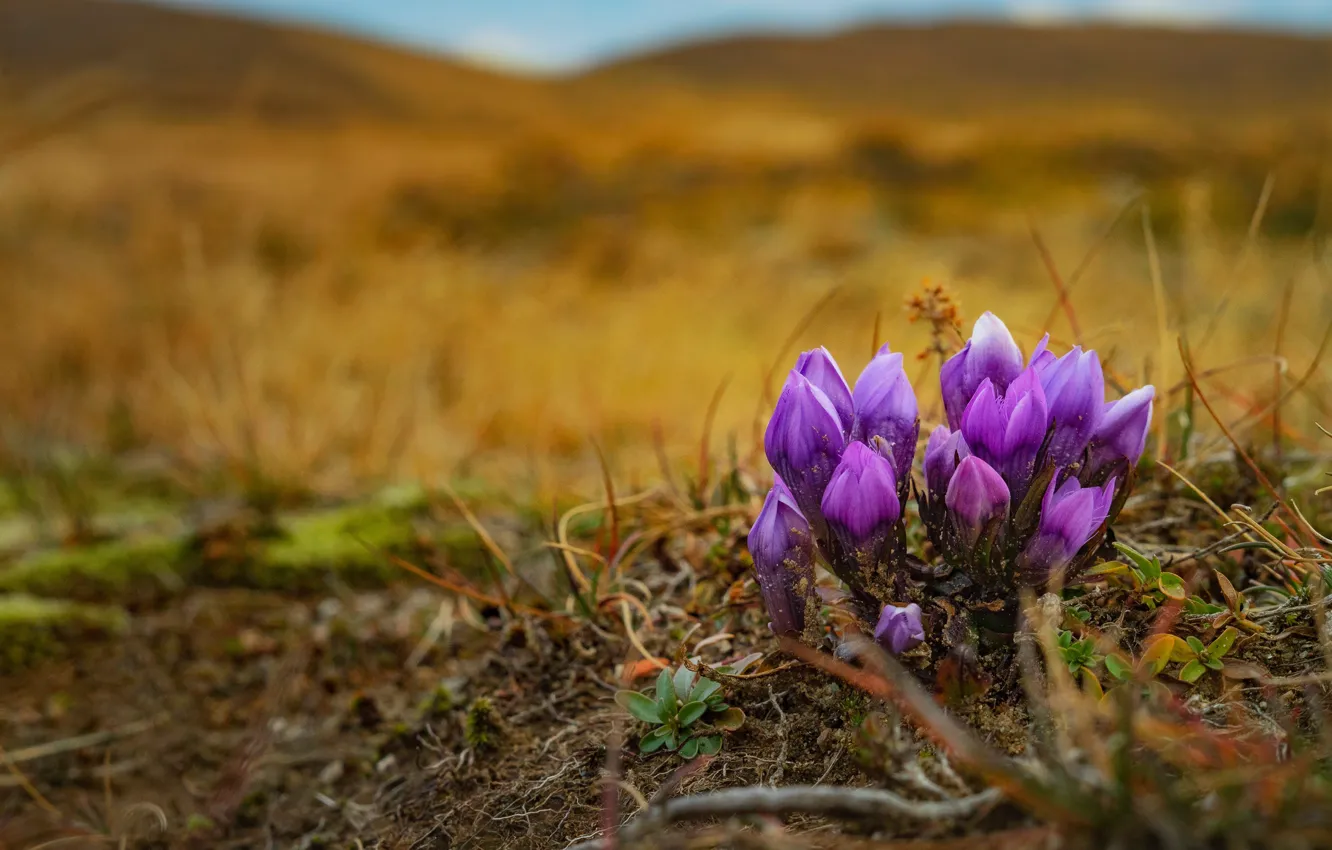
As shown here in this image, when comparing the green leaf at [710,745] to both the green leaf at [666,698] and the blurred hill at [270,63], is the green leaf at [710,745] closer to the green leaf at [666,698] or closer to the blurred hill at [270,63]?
the green leaf at [666,698]

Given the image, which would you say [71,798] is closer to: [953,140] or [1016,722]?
[1016,722]

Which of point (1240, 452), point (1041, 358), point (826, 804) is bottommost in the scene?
point (826, 804)

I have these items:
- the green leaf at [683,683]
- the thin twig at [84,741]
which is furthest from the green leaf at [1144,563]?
the thin twig at [84,741]

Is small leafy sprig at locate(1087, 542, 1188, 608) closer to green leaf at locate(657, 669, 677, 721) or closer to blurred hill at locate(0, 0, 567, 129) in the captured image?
green leaf at locate(657, 669, 677, 721)

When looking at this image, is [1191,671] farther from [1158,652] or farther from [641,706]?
[641,706]

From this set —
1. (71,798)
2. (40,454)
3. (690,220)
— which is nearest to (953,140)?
(690,220)

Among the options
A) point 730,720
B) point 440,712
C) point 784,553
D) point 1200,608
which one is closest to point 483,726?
point 440,712

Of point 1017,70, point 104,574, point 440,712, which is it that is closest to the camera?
point 440,712
